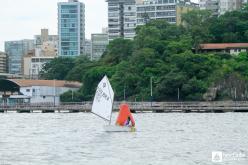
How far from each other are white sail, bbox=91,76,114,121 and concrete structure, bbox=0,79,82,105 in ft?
344

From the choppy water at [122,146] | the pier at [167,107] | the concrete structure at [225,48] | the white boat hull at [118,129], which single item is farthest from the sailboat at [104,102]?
the concrete structure at [225,48]

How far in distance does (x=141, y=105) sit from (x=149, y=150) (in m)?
87.8

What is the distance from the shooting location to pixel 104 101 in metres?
83.6

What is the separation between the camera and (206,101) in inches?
5827

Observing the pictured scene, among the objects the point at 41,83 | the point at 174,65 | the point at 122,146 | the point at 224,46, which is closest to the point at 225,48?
the point at 224,46

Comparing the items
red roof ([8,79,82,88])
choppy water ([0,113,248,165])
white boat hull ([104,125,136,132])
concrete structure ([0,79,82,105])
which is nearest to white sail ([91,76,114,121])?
choppy water ([0,113,248,165])

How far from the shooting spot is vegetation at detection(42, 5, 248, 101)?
151000 millimetres

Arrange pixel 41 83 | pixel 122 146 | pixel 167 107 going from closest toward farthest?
pixel 122 146 < pixel 167 107 < pixel 41 83

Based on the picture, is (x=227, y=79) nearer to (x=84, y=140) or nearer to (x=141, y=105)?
(x=141, y=105)

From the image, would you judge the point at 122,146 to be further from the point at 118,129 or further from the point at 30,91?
the point at 30,91

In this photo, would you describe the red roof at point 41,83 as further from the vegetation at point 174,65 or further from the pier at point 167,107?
the pier at point 167,107

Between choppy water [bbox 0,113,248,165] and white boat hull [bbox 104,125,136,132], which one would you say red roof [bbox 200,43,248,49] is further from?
white boat hull [bbox 104,125,136,132]

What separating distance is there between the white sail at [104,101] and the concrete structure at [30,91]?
4126 inches

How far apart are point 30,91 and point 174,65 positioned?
4336 centimetres
